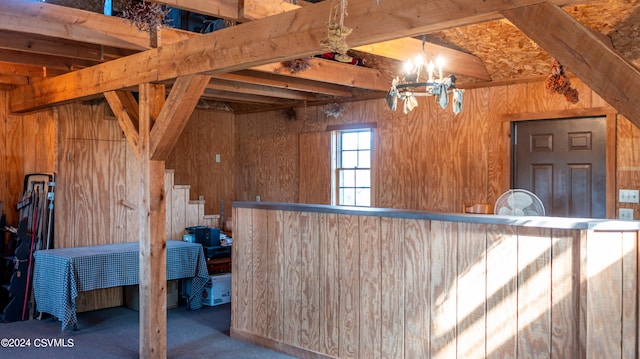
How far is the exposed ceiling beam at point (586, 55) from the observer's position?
2043mm

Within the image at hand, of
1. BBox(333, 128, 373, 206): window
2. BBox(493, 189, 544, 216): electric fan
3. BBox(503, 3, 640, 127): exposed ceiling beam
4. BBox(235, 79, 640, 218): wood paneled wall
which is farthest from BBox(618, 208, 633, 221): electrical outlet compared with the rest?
BBox(503, 3, 640, 127): exposed ceiling beam

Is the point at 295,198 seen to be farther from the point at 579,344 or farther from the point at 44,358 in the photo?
the point at 579,344

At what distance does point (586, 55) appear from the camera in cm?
212

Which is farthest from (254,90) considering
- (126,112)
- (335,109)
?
(126,112)

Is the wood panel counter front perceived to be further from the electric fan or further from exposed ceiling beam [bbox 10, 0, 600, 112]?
exposed ceiling beam [bbox 10, 0, 600, 112]

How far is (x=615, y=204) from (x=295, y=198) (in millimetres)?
3921

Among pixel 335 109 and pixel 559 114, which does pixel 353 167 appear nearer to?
pixel 335 109

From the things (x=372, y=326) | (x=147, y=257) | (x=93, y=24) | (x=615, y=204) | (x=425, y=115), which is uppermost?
(x=93, y=24)

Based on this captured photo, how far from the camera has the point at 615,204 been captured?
4637 millimetres

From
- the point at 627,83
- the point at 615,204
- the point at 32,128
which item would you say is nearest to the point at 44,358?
the point at 32,128

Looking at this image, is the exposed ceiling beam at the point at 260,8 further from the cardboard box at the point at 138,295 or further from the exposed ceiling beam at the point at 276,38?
the cardboard box at the point at 138,295

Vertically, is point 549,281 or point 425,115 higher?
point 425,115

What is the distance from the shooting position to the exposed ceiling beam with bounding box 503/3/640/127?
204 cm

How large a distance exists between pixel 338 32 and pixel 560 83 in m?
2.54
